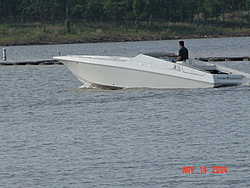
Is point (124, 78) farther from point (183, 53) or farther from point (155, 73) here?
point (183, 53)

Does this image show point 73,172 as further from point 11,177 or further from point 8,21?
point 8,21

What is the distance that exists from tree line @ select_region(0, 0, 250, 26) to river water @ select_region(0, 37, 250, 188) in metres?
68.5

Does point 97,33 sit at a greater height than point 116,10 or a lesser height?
lesser

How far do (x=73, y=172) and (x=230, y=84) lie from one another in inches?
412

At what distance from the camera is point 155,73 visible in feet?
63.3

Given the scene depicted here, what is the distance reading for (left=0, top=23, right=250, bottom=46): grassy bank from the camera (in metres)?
73.5

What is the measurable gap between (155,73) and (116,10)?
71.6 metres

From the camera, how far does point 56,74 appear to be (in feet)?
99.7

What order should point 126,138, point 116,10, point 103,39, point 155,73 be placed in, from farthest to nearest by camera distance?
point 116,10
point 103,39
point 155,73
point 126,138

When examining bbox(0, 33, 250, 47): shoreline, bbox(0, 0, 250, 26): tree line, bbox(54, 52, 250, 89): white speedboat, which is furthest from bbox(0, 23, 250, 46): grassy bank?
bbox(54, 52, 250, 89): white speedboat

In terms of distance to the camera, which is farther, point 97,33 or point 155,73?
point 97,33

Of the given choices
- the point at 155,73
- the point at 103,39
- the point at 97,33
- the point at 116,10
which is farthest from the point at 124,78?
the point at 116,10

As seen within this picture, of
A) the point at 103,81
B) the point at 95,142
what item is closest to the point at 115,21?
the point at 103,81

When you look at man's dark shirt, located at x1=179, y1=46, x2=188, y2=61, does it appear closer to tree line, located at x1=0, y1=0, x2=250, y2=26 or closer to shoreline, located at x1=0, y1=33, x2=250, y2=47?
shoreline, located at x1=0, y1=33, x2=250, y2=47
